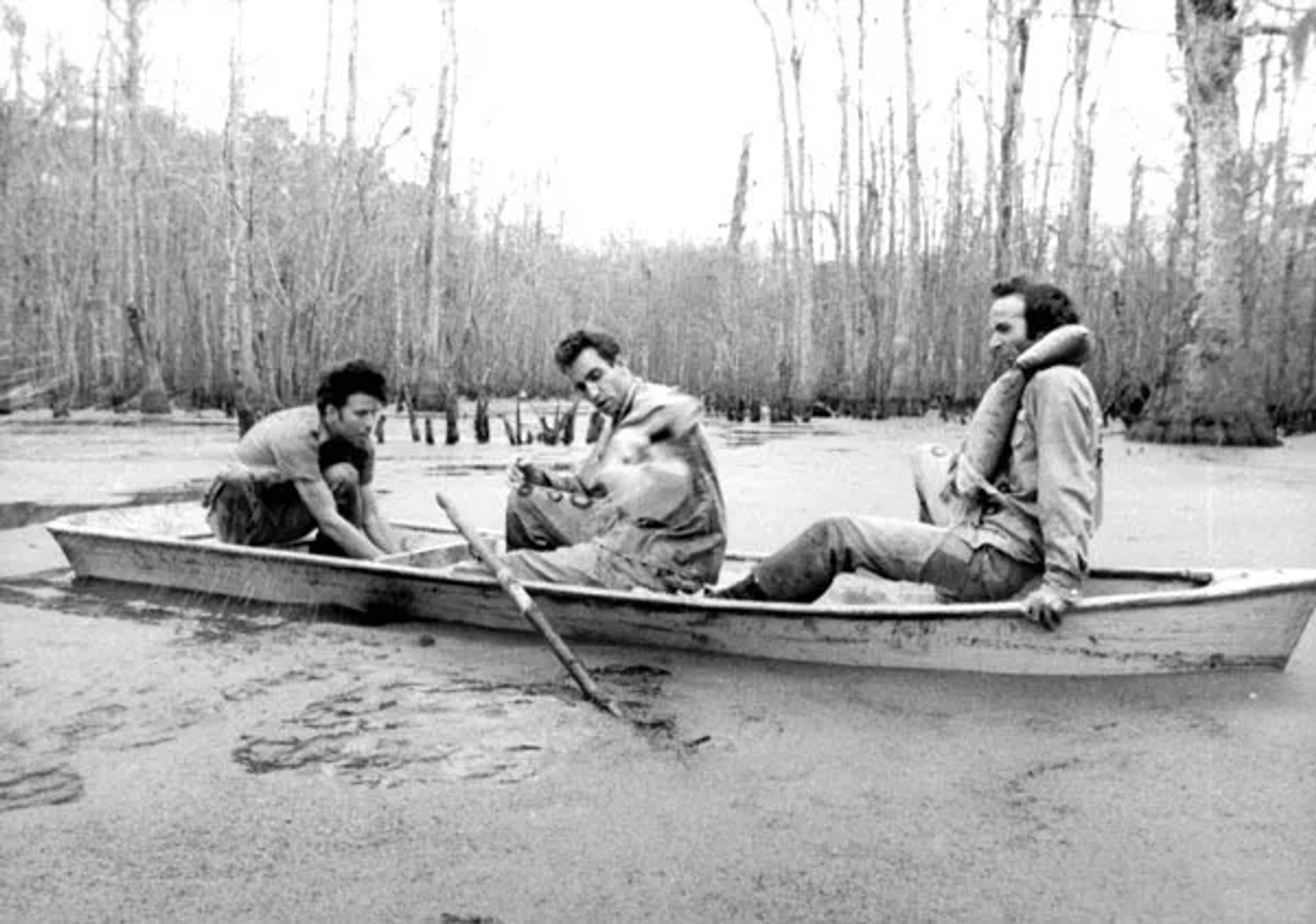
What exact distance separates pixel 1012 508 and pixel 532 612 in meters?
1.52

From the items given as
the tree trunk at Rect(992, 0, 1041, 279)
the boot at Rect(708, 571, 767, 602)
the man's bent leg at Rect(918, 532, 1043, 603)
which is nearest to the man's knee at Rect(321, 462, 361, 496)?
the boot at Rect(708, 571, 767, 602)

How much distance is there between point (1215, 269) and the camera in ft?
39.4

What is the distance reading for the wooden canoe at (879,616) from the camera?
141 inches

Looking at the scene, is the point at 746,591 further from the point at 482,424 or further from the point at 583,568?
the point at 482,424

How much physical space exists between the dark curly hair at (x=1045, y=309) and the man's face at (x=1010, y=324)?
0.01 m

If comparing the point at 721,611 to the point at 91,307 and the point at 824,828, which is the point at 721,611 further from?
the point at 91,307

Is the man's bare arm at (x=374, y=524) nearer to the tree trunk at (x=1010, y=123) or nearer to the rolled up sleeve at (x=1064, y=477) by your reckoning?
the rolled up sleeve at (x=1064, y=477)

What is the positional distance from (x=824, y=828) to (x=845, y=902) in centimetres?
39

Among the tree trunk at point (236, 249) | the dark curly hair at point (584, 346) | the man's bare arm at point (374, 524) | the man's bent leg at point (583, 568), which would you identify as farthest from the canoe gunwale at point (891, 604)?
the tree trunk at point (236, 249)

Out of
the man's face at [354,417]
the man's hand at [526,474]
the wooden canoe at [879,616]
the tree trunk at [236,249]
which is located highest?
the tree trunk at [236,249]

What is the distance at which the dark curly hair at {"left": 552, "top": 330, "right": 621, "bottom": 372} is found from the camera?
406 cm

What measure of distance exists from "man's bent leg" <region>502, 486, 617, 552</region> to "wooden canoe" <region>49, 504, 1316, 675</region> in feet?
1.14

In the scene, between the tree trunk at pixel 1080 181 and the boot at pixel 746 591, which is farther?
the tree trunk at pixel 1080 181

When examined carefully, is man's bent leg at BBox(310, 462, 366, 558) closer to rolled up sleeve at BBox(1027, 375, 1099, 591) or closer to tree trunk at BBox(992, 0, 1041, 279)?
rolled up sleeve at BBox(1027, 375, 1099, 591)
